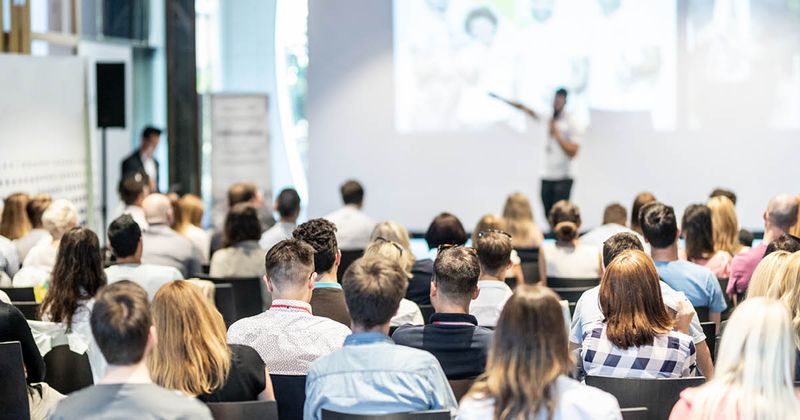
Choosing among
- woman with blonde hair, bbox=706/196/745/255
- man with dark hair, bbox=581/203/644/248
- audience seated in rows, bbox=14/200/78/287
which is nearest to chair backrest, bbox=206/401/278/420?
audience seated in rows, bbox=14/200/78/287

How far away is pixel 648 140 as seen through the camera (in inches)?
426

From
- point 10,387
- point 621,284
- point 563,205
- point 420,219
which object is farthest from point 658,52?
point 10,387

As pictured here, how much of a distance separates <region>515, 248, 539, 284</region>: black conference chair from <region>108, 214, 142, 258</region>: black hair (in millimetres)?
2340

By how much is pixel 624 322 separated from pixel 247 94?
8.55 metres

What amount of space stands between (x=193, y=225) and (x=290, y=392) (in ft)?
13.7

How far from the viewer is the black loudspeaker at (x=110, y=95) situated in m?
9.76

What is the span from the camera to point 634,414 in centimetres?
283

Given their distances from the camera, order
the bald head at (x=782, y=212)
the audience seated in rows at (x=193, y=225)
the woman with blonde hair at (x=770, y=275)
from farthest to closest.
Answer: the audience seated in rows at (x=193, y=225)
the bald head at (x=782, y=212)
the woman with blonde hair at (x=770, y=275)

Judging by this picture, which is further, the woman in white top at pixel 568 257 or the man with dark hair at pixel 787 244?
the woman in white top at pixel 568 257

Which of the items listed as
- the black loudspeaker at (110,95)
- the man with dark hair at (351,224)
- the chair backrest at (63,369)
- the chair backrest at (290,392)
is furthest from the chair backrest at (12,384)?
the black loudspeaker at (110,95)

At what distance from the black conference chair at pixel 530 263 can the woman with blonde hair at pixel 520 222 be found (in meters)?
0.30

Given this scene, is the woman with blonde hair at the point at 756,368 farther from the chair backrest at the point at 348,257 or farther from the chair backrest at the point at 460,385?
the chair backrest at the point at 348,257

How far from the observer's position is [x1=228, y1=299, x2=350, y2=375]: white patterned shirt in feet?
11.6

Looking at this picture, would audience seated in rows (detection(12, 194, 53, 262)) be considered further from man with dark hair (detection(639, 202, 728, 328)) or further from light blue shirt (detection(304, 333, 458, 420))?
light blue shirt (detection(304, 333, 458, 420))
